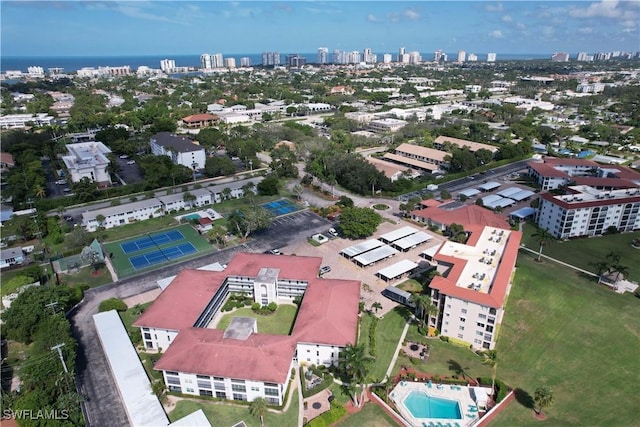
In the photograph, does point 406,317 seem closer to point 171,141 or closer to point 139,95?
Answer: point 171,141

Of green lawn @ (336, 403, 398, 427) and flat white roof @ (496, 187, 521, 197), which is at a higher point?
flat white roof @ (496, 187, 521, 197)

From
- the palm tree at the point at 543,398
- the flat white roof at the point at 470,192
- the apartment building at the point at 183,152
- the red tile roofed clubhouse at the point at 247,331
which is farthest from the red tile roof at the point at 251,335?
the apartment building at the point at 183,152

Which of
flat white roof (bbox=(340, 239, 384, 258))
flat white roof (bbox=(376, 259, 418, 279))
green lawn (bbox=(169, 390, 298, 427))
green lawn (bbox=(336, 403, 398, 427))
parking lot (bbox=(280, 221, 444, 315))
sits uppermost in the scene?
flat white roof (bbox=(340, 239, 384, 258))

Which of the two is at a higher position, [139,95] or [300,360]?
[139,95]

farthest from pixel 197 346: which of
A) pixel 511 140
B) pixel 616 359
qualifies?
pixel 511 140

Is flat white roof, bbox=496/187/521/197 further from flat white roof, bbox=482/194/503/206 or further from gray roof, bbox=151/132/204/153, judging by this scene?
gray roof, bbox=151/132/204/153

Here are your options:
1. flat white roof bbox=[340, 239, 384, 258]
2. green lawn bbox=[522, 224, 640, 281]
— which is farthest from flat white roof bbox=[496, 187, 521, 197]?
flat white roof bbox=[340, 239, 384, 258]
